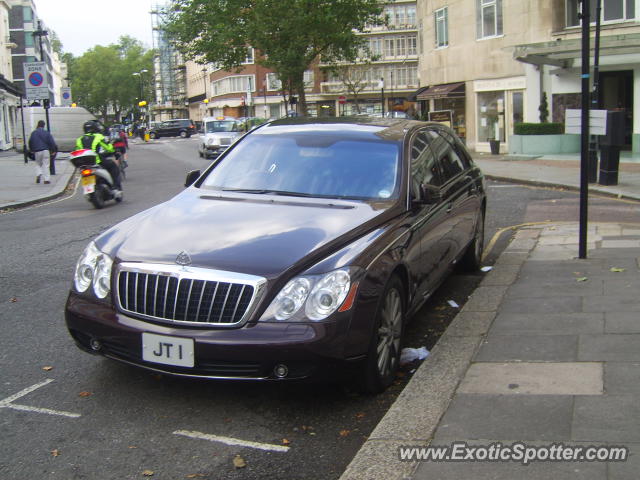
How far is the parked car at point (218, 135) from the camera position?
109 feet

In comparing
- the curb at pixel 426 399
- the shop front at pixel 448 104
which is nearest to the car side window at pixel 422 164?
the curb at pixel 426 399

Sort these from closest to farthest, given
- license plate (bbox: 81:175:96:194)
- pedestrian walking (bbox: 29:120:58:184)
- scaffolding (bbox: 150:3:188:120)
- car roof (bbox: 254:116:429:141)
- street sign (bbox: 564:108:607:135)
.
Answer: car roof (bbox: 254:116:429:141) → street sign (bbox: 564:108:607:135) → license plate (bbox: 81:175:96:194) → pedestrian walking (bbox: 29:120:58:184) → scaffolding (bbox: 150:3:188:120)

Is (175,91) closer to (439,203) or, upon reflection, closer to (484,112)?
(484,112)

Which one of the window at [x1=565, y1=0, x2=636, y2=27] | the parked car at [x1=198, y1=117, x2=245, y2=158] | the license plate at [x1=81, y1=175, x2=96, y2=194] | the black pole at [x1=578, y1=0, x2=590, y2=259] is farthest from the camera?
the parked car at [x1=198, y1=117, x2=245, y2=158]

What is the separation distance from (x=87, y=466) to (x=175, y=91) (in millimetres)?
148129

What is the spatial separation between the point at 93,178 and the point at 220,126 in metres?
21.7

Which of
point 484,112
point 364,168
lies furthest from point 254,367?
point 484,112

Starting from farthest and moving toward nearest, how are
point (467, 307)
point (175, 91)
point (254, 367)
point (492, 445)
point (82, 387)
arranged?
point (175, 91)
point (467, 307)
point (82, 387)
point (254, 367)
point (492, 445)

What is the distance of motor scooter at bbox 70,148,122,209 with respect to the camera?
15070 mm

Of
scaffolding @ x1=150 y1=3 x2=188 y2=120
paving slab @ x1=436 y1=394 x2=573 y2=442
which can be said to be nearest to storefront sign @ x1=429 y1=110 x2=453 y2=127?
paving slab @ x1=436 y1=394 x2=573 y2=442

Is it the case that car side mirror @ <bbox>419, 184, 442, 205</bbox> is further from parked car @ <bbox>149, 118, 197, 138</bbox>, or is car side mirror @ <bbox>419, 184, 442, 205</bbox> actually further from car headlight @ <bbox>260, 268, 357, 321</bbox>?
parked car @ <bbox>149, 118, 197, 138</bbox>

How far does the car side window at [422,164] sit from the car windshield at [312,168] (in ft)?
0.58

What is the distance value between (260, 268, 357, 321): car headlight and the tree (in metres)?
39.9

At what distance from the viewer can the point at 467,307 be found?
6.15 m
